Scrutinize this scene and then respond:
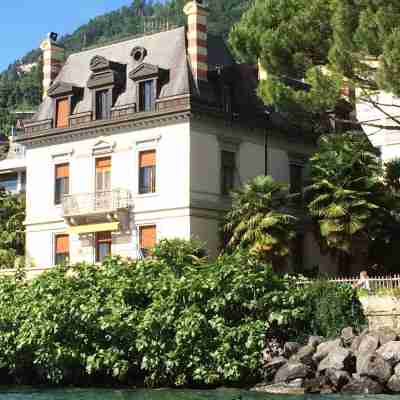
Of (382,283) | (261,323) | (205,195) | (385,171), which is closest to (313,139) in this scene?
(385,171)

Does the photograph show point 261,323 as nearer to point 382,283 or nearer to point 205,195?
point 382,283

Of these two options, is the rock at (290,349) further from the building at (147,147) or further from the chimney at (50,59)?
the chimney at (50,59)

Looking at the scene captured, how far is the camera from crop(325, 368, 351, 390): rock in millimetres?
25812

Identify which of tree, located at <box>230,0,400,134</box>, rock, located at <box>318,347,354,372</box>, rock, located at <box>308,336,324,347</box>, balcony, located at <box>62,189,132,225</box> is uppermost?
tree, located at <box>230,0,400,134</box>

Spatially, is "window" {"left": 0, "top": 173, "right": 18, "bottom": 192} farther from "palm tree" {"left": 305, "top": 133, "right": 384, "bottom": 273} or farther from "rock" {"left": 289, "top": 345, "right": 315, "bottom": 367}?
"rock" {"left": 289, "top": 345, "right": 315, "bottom": 367}

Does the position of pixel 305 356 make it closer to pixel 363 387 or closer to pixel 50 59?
pixel 363 387

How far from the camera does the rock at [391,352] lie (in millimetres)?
26016

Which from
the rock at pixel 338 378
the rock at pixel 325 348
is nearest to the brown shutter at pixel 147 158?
the rock at pixel 325 348

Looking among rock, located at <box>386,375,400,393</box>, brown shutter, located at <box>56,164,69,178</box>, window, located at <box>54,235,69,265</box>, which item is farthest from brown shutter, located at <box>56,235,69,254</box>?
rock, located at <box>386,375,400,393</box>

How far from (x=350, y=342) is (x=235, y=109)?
1392 centimetres

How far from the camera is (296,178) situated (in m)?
41.4

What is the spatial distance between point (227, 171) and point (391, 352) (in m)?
14.0

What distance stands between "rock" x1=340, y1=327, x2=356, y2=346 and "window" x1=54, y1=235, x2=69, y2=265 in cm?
1573

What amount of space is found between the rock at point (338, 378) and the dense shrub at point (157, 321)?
2.42 metres
